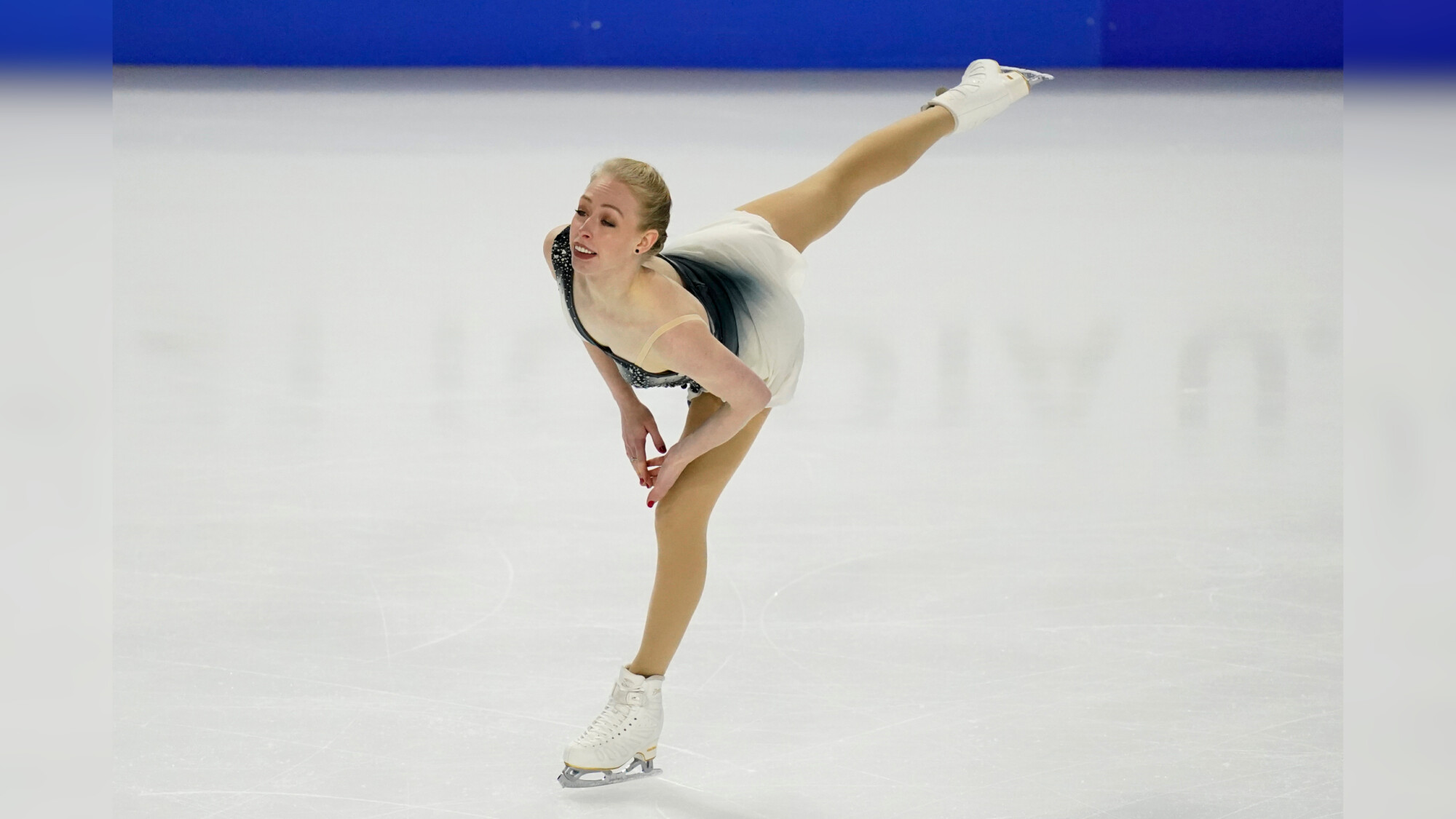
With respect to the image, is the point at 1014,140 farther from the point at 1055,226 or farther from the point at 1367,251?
the point at 1367,251

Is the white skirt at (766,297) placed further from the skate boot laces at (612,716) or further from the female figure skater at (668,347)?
the skate boot laces at (612,716)

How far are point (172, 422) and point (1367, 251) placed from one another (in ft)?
9.92

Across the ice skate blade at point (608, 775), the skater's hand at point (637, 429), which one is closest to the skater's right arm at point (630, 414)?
the skater's hand at point (637, 429)

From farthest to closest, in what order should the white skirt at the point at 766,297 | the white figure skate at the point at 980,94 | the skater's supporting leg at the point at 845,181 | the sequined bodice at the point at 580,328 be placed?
the white figure skate at the point at 980,94 < the skater's supporting leg at the point at 845,181 < the white skirt at the point at 766,297 < the sequined bodice at the point at 580,328

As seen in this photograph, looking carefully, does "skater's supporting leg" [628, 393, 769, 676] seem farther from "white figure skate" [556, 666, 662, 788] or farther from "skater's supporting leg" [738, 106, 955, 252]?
"skater's supporting leg" [738, 106, 955, 252]

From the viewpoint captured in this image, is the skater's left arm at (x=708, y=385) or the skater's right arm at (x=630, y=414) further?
the skater's right arm at (x=630, y=414)

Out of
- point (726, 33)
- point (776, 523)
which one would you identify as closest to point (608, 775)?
point (776, 523)

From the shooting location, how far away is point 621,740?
2129 mm

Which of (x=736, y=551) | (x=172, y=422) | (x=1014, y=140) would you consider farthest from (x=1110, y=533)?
(x=1014, y=140)

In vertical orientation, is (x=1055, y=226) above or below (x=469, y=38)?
below

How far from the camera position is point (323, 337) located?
14.0ft

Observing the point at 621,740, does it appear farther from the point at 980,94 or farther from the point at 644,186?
the point at 980,94

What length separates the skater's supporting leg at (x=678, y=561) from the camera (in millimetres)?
2203

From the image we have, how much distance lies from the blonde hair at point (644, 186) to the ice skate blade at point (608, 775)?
789 mm
